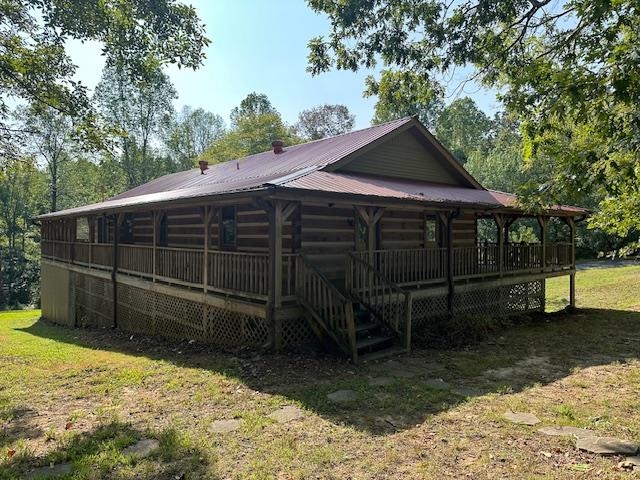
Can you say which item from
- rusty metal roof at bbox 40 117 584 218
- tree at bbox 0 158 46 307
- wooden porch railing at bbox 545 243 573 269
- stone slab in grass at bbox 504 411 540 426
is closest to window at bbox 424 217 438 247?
rusty metal roof at bbox 40 117 584 218

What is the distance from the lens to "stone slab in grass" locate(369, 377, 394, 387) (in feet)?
24.3

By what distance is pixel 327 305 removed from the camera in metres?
9.17

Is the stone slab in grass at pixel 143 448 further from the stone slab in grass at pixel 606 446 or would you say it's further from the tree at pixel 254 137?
the tree at pixel 254 137

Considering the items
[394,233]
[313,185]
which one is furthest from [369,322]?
[394,233]

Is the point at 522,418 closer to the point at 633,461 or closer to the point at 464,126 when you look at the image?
the point at 633,461

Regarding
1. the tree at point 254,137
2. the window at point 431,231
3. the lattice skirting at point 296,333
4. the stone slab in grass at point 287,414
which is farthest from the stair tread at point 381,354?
the tree at point 254,137

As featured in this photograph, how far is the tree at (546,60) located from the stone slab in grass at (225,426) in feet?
17.7

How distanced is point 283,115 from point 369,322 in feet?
145

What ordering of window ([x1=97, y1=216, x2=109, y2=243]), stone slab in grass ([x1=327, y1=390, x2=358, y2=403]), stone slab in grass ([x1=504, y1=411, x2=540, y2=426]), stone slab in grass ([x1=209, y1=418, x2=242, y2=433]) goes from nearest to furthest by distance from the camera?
stone slab in grass ([x1=209, y1=418, x2=242, y2=433]) → stone slab in grass ([x1=504, y1=411, x2=540, y2=426]) → stone slab in grass ([x1=327, y1=390, x2=358, y2=403]) → window ([x1=97, y1=216, x2=109, y2=243])

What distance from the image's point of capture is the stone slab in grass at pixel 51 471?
458 centimetres

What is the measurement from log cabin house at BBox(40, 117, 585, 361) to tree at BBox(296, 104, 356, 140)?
39442mm

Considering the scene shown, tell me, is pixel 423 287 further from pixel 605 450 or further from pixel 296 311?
pixel 605 450

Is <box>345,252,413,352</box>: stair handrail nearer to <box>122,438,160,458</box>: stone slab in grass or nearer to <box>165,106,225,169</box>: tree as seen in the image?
<box>122,438,160,458</box>: stone slab in grass

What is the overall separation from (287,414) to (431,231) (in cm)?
1201
